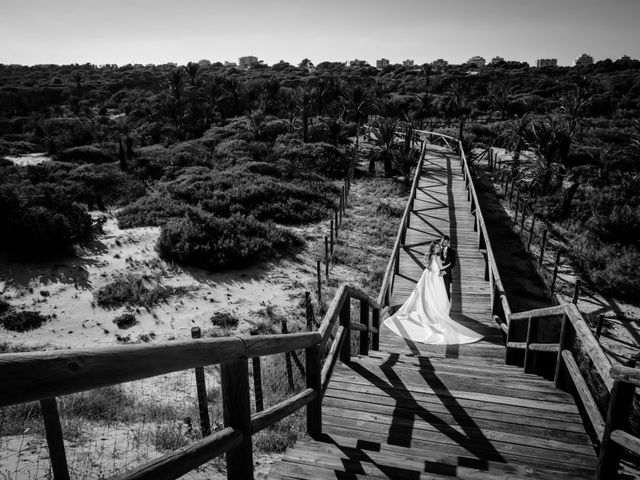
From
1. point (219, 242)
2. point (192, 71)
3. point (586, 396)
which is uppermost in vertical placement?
point (192, 71)

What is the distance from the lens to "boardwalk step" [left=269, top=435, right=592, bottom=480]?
3.35 metres

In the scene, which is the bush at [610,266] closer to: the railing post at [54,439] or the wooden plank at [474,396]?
the wooden plank at [474,396]

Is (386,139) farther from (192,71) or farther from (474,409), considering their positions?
(192,71)

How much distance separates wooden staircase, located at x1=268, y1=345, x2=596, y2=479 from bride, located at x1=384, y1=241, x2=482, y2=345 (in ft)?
8.73

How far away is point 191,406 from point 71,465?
3.39m

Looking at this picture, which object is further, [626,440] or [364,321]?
[364,321]

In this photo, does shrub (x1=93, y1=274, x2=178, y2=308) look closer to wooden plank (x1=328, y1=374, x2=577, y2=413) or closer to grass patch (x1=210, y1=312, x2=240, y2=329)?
grass patch (x1=210, y1=312, x2=240, y2=329)

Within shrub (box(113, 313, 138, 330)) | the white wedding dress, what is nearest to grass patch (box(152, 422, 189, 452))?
the white wedding dress

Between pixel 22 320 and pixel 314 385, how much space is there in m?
11.1

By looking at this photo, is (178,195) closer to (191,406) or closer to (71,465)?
(191,406)

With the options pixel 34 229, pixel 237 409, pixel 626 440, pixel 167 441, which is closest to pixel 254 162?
pixel 34 229

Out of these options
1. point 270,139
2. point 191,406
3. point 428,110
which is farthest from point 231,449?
point 428,110

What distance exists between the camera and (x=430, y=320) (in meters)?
9.09

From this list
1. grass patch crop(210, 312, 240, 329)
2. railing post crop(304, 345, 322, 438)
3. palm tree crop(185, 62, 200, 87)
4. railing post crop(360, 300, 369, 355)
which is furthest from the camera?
palm tree crop(185, 62, 200, 87)
